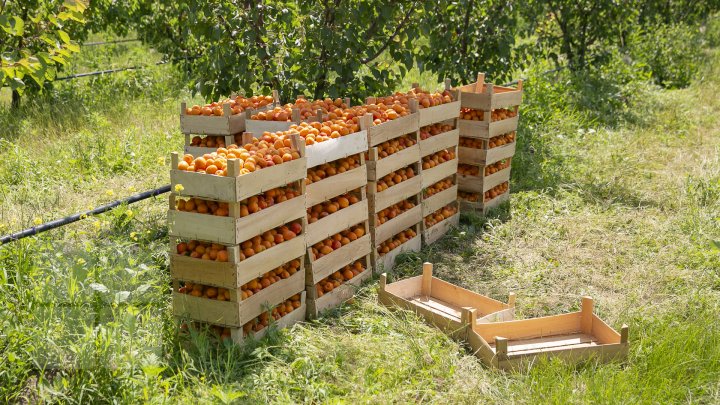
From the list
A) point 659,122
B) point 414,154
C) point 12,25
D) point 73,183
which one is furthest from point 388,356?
point 659,122

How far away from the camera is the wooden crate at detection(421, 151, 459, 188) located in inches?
266

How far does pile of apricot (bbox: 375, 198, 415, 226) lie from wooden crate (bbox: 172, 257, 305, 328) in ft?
4.90

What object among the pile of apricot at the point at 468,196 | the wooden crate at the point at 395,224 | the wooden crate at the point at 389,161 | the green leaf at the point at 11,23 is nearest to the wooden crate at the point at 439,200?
the wooden crate at the point at 395,224

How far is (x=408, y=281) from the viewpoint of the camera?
18.6ft

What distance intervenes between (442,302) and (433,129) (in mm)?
1874

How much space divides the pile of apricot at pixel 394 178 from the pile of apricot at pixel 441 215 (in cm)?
59

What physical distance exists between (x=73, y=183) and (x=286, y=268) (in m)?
3.41

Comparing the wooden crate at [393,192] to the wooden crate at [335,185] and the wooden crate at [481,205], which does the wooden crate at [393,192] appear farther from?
the wooden crate at [481,205]

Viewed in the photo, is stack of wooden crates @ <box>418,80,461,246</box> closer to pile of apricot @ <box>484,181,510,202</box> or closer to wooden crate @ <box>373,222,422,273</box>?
wooden crate @ <box>373,222,422,273</box>

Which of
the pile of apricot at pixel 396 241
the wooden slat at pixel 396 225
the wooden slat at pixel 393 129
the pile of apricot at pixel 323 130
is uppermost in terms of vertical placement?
the pile of apricot at pixel 323 130

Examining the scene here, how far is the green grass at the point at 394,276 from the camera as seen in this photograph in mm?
4188

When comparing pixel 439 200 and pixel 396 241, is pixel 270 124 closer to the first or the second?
pixel 396 241

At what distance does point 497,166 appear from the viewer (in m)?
7.82

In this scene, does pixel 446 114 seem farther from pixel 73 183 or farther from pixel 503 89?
pixel 73 183
